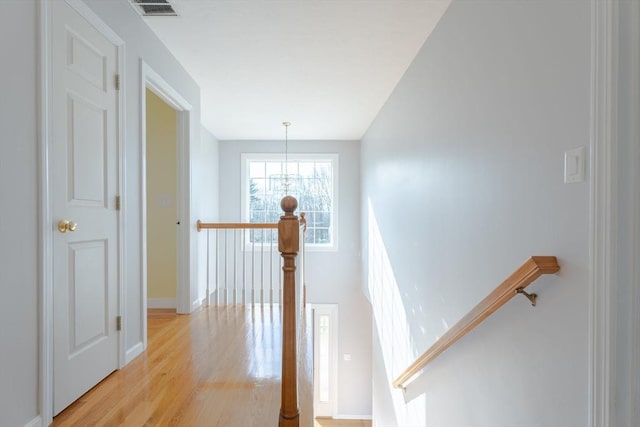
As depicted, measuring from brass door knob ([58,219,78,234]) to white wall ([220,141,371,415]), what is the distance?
180 inches

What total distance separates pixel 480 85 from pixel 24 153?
2.14 m

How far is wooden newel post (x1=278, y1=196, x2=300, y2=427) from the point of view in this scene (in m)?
1.20

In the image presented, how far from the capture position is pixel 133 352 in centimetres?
236

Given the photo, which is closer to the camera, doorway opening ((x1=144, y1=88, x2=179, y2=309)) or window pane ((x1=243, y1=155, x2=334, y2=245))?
doorway opening ((x1=144, y1=88, x2=179, y2=309))

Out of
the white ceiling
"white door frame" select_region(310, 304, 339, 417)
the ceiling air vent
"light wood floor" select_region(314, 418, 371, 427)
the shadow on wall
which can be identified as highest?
the ceiling air vent

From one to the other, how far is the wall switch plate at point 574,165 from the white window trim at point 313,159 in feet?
17.1

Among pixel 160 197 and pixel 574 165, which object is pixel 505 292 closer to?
pixel 574 165

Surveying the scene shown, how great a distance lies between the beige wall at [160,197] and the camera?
424 centimetres

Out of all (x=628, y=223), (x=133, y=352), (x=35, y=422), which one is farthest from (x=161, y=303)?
(x=628, y=223)

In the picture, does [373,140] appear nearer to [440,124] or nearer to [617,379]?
[440,124]

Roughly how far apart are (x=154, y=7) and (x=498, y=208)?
252cm

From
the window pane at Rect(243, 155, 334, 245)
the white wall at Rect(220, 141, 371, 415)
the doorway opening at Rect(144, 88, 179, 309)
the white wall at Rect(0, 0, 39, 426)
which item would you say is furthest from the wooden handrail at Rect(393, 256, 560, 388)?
the window pane at Rect(243, 155, 334, 245)

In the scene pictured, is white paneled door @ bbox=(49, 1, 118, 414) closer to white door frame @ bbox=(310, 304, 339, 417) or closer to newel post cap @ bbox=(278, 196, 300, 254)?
newel post cap @ bbox=(278, 196, 300, 254)

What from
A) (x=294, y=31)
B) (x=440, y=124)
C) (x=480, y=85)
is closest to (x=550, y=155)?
(x=480, y=85)
